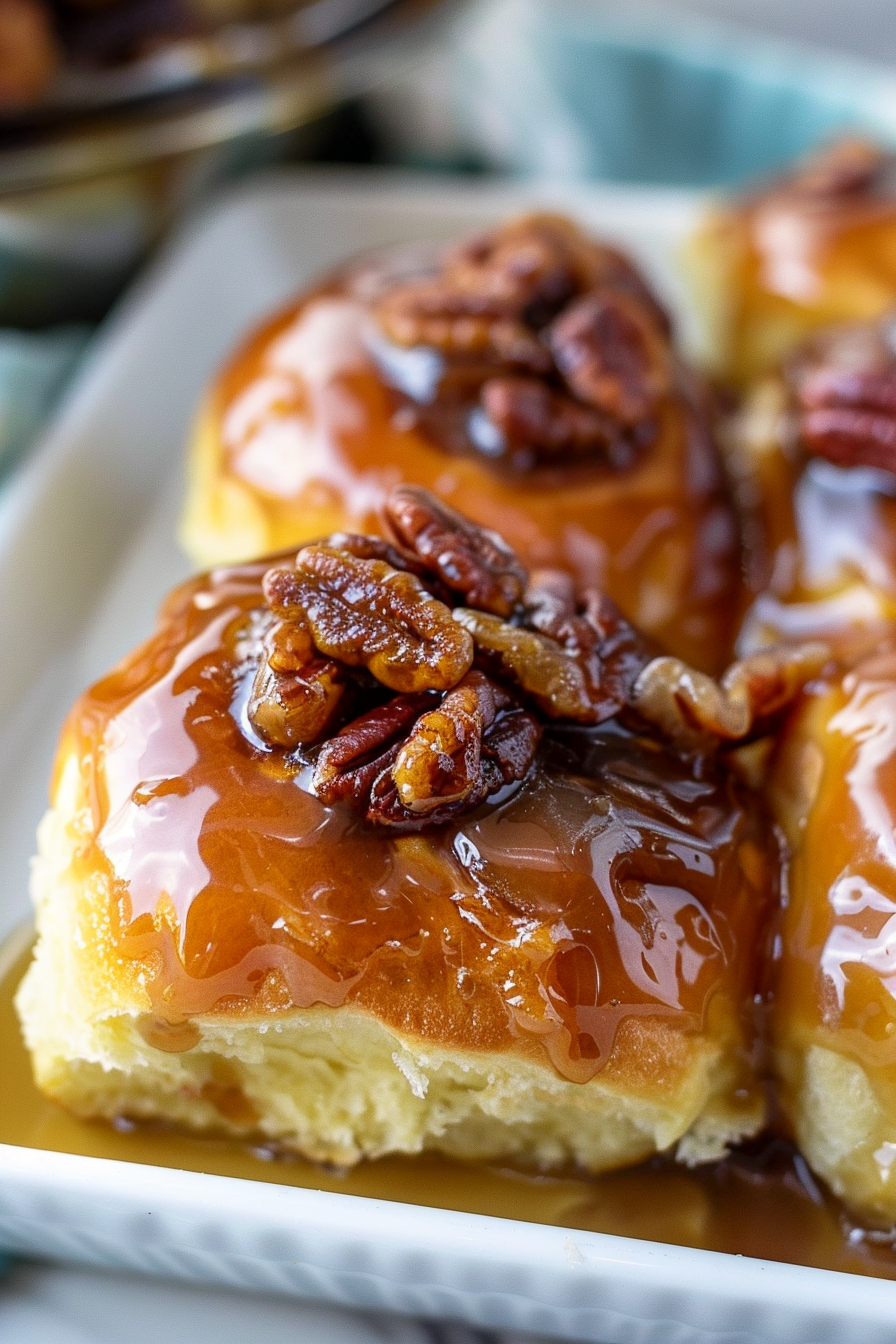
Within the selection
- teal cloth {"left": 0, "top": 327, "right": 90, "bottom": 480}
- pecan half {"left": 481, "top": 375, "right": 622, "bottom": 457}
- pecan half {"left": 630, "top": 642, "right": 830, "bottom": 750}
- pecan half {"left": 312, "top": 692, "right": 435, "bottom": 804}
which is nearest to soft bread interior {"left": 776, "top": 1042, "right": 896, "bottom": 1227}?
pecan half {"left": 630, "top": 642, "right": 830, "bottom": 750}

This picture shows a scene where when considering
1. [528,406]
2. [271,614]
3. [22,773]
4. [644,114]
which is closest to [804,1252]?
[271,614]

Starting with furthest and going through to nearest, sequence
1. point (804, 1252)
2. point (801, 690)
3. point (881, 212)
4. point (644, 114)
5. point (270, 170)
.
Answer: point (644, 114), point (270, 170), point (881, 212), point (801, 690), point (804, 1252)

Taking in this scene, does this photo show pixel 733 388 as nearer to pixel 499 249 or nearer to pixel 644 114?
pixel 499 249

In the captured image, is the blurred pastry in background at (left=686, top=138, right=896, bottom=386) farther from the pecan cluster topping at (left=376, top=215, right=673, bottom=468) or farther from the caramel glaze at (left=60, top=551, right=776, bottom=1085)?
the caramel glaze at (left=60, top=551, right=776, bottom=1085)

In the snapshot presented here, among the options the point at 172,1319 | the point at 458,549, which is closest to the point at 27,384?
the point at 458,549

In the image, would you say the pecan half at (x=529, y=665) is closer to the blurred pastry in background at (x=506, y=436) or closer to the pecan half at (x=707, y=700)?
the pecan half at (x=707, y=700)
